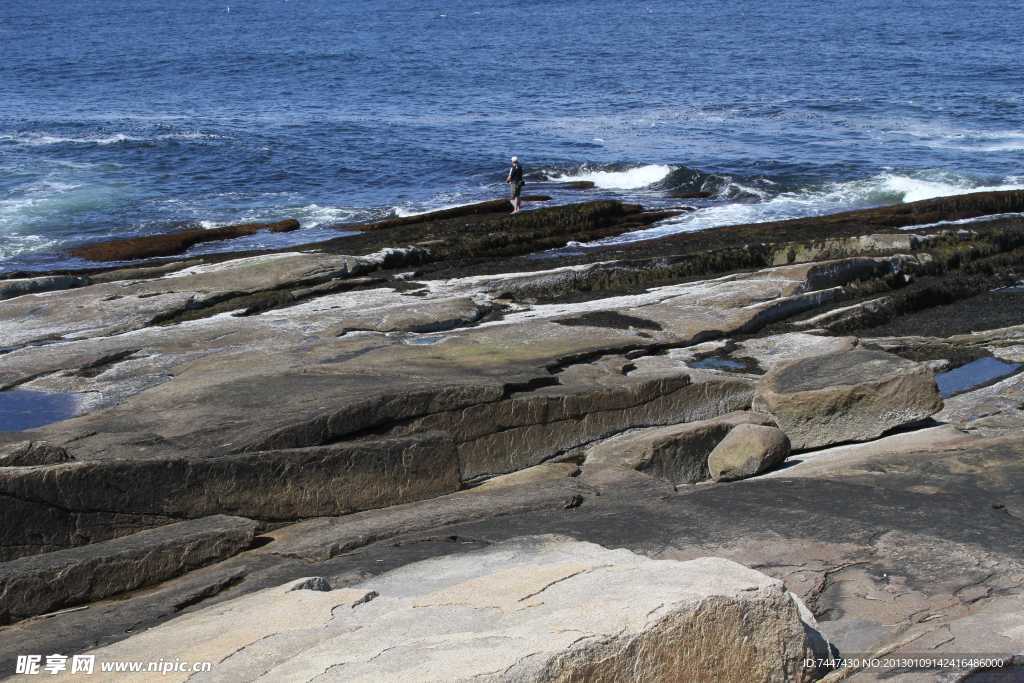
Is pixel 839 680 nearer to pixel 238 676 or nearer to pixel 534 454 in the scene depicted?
pixel 238 676

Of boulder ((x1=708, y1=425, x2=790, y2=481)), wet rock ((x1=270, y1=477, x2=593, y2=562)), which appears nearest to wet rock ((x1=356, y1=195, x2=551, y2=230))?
boulder ((x1=708, y1=425, x2=790, y2=481))

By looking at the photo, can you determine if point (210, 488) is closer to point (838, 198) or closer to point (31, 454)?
point (31, 454)

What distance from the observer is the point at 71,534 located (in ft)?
29.3

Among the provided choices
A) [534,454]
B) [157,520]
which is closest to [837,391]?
[534,454]

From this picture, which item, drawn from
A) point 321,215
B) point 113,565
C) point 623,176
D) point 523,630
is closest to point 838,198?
point 623,176

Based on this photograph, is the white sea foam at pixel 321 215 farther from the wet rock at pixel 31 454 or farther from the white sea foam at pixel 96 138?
the wet rock at pixel 31 454

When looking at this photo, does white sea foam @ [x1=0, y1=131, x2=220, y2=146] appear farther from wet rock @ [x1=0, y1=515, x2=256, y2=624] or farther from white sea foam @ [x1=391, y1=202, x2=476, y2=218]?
wet rock @ [x1=0, y1=515, x2=256, y2=624]

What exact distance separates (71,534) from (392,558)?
2560 mm

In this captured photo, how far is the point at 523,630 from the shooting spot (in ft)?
20.2

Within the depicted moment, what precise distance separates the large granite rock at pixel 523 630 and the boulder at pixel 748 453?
375 cm

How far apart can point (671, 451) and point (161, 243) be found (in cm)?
1849

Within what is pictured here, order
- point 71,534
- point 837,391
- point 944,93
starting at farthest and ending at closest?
point 944,93, point 837,391, point 71,534

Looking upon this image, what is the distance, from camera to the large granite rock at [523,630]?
19.2 feet

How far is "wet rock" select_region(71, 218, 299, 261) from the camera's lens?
26266 mm
